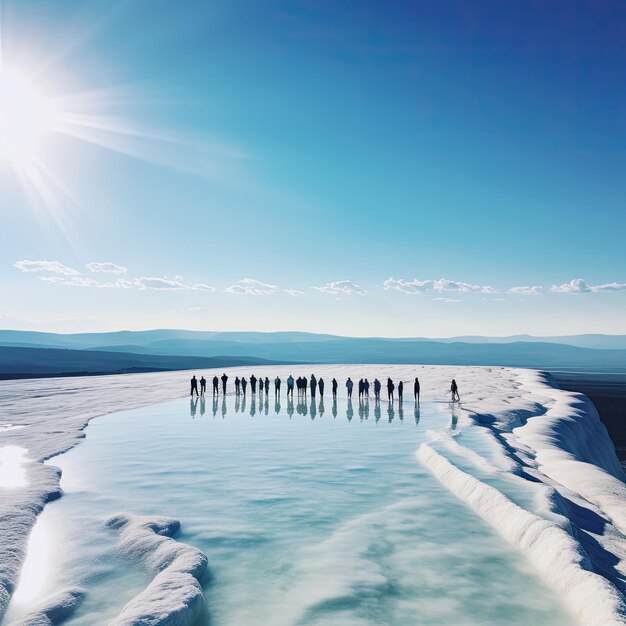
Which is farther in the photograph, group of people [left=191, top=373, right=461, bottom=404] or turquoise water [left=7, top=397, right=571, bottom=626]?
group of people [left=191, top=373, right=461, bottom=404]

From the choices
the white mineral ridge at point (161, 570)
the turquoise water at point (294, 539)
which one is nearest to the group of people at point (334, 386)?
the turquoise water at point (294, 539)

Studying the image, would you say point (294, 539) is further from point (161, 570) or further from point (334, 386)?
point (334, 386)

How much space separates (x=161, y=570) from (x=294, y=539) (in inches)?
87.3

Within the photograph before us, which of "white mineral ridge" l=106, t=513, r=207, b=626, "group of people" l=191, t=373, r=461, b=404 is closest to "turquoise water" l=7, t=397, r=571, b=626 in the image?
"white mineral ridge" l=106, t=513, r=207, b=626

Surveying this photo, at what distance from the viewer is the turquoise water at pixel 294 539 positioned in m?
6.19

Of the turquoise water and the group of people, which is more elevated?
the group of people

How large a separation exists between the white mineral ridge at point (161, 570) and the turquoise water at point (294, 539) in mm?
211

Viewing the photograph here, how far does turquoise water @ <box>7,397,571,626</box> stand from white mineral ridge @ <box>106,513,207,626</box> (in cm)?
21

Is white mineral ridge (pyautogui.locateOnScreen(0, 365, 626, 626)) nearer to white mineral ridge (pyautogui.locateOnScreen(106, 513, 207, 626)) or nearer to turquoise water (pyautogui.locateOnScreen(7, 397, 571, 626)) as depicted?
white mineral ridge (pyautogui.locateOnScreen(106, 513, 207, 626))

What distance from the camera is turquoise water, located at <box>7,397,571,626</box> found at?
6.19 metres

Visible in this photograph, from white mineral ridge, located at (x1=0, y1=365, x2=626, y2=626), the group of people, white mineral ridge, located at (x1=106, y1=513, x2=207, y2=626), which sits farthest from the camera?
the group of people

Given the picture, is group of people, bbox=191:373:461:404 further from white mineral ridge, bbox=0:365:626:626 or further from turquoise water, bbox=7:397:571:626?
turquoise water, bbox=7:397:571:626

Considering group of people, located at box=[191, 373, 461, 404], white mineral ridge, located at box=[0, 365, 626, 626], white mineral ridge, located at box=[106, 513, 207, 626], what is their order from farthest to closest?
1. group of people, located at box=[191, 373, 461, 404]
2. white mineral ridge, located at box=[0, 365, 626, 626]
3. white mineral ridge, located at box=[106, 513, 207, 626]

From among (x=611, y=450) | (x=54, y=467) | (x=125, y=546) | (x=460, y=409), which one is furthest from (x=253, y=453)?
(x=611, y=450)
